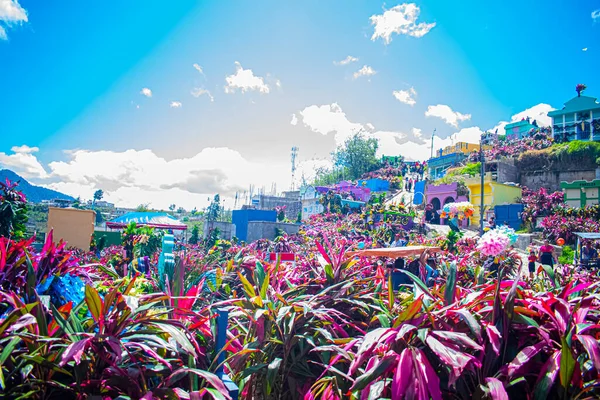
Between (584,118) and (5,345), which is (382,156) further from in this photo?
(5,345)

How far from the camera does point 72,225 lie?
20250 mm

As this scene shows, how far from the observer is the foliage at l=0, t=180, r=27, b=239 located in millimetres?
8156

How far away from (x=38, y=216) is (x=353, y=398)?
61.2m

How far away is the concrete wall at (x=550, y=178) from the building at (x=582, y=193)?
7.43 m

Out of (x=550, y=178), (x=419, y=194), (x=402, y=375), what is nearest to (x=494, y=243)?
(x=402, y=375)

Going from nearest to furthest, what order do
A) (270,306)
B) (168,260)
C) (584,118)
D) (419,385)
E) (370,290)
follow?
(419,385)
(270,306)
(370,290)
(168,260)
(584,118)

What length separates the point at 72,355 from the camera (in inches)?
55.9

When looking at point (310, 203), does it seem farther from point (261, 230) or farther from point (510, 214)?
point (510, 214)

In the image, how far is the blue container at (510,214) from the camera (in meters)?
24.0

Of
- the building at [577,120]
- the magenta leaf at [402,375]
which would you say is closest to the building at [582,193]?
the building at [577,120]

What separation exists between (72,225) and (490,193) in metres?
28.8

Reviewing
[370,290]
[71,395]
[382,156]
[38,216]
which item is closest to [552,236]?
[370,290]

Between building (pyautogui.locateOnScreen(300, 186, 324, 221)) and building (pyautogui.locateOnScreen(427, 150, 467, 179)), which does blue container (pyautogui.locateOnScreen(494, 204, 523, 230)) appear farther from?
building (pyautogui.locateOnScreen(427, 150, 467, 179))

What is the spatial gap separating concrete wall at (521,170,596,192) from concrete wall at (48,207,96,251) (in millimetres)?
35541
